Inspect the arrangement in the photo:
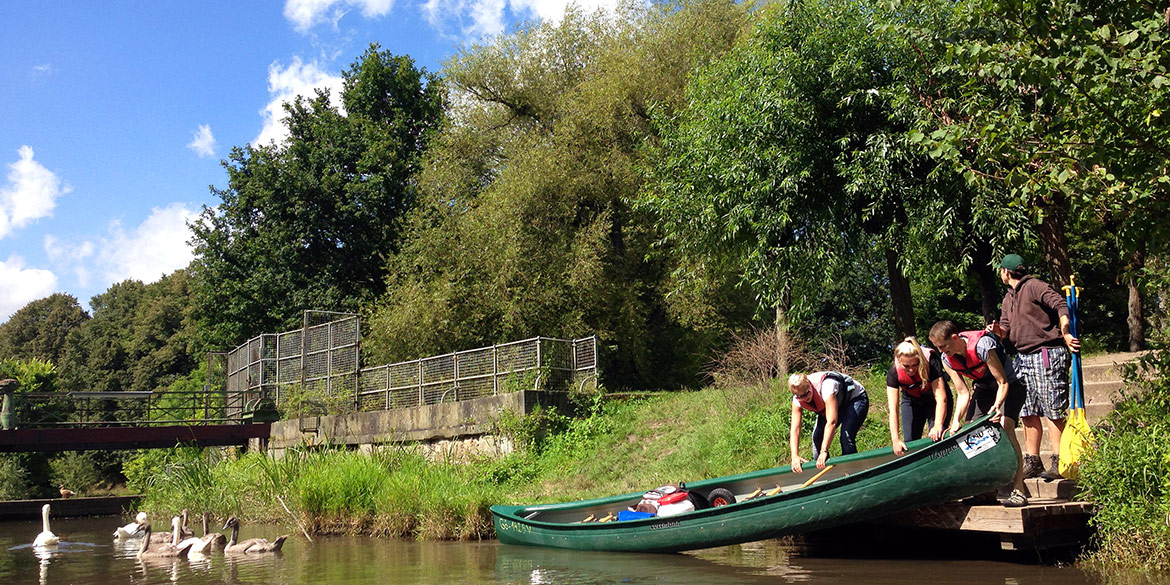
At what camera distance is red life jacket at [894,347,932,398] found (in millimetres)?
9039

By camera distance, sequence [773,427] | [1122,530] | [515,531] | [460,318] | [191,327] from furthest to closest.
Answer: [191,327] → [460,318] → [773,427] → [515,531] → [1122,530]

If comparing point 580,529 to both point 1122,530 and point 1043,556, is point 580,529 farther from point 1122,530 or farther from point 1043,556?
point 1122,530

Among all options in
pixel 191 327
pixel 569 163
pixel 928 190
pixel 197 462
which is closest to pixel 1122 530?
pixel 928 190

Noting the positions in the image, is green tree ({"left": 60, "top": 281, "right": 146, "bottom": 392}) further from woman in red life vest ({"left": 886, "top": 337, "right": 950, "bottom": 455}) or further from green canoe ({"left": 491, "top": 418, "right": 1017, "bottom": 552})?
woman in red life vest ({"left": 886, "top": 337, "right": 950, "bottom": 455})

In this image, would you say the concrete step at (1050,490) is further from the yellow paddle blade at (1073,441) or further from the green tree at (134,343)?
the green tree at (134,343)

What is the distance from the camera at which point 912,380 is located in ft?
30.0

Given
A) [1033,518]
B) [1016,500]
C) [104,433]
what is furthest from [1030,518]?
[104,433]

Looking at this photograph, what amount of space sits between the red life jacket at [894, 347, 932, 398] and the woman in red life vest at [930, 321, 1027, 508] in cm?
56

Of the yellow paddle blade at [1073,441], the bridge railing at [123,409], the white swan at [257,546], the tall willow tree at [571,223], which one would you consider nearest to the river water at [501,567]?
the white swan at [257,546]

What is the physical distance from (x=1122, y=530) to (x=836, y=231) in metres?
9.54

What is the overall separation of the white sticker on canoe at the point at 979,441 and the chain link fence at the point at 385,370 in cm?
1069

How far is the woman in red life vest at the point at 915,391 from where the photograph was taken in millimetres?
8758

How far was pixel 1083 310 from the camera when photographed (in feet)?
84.7

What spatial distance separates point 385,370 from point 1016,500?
54.3ft
